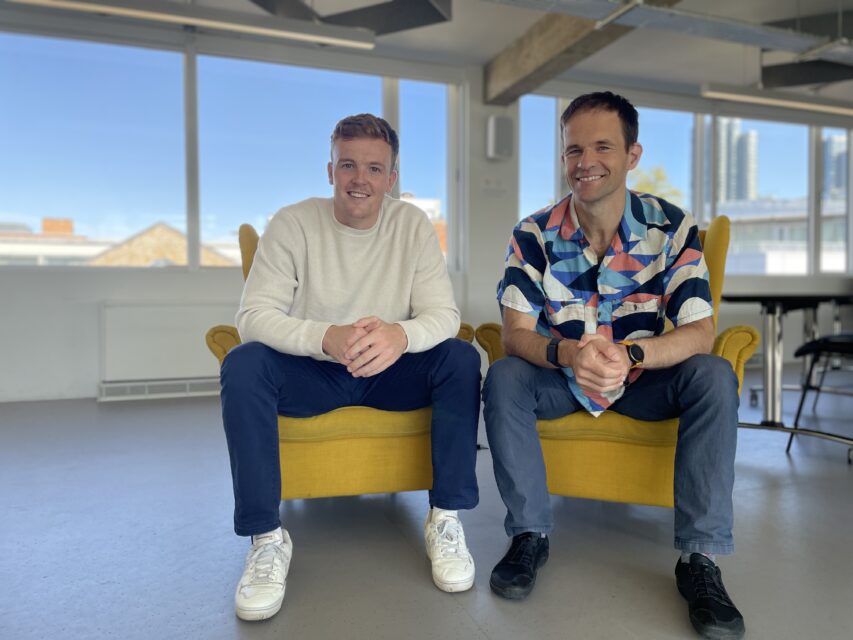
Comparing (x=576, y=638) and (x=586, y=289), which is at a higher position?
(x=586, y=289)

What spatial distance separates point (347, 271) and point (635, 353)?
85 cm

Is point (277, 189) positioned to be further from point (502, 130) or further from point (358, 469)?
point (358, 469)

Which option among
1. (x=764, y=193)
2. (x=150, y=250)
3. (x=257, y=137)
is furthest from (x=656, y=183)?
(x=150, y=250)

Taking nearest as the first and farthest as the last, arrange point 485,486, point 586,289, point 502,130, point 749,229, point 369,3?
point 586,289 → point 485,486 → point 369,3 → point 502,130 → point 749,229

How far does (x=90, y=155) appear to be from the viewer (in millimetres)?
4645

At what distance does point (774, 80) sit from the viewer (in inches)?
210

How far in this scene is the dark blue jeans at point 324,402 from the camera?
1.52 meters

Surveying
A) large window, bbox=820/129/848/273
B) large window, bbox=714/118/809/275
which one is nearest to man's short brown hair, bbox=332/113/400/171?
large window, bbox=714/118/809/275

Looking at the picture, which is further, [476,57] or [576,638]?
[476,57]

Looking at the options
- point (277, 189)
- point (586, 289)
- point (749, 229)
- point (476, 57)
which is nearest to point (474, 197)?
point (476, 57)

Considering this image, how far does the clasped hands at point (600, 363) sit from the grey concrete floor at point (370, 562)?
0.53 metres

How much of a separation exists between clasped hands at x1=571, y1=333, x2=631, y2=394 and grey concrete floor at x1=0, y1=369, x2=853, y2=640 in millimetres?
527

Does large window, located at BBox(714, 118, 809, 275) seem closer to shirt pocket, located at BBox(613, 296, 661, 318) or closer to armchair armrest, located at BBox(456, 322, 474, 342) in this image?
armchair armrest, located at BBox(456, 322, 474, 342)

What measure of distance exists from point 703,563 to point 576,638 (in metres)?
0.39
